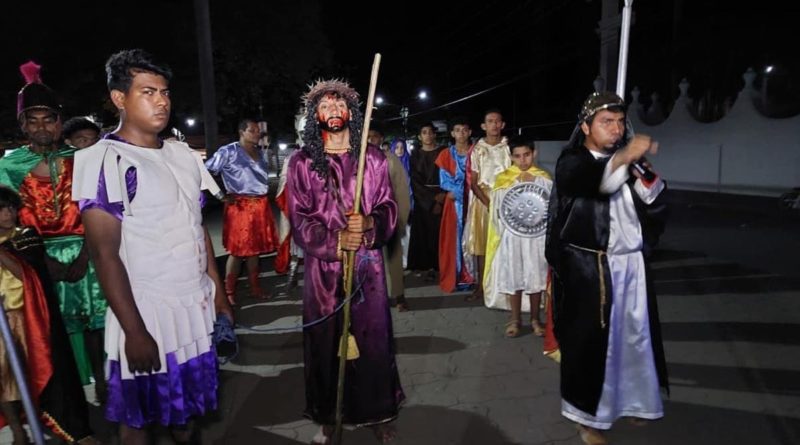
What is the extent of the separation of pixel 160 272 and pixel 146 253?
10cm

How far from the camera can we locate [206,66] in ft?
39.1

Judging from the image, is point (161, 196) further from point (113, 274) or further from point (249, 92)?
point (249, 92)

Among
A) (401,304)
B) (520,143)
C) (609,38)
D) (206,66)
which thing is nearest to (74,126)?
(401,304)

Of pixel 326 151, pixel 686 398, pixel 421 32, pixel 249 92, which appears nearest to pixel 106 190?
pixel 326 151

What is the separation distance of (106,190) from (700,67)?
22.3 meters

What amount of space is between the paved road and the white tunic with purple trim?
1109 mm

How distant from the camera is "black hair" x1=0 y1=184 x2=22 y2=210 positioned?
10.5ft

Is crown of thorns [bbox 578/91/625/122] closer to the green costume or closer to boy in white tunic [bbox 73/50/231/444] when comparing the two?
boy in white tunic [bbox 73/50/231/444]

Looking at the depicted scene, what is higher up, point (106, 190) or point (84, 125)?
point (84, 125)

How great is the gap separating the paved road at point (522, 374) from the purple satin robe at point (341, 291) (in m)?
0.38

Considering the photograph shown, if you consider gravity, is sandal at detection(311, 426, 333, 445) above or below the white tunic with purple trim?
below

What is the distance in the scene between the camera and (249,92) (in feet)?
67.6

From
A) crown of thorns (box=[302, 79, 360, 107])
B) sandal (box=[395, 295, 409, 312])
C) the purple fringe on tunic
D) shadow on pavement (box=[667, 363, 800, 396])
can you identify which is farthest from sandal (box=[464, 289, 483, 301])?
the purple fringe on tunic

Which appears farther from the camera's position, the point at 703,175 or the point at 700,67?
the point at 700,67
